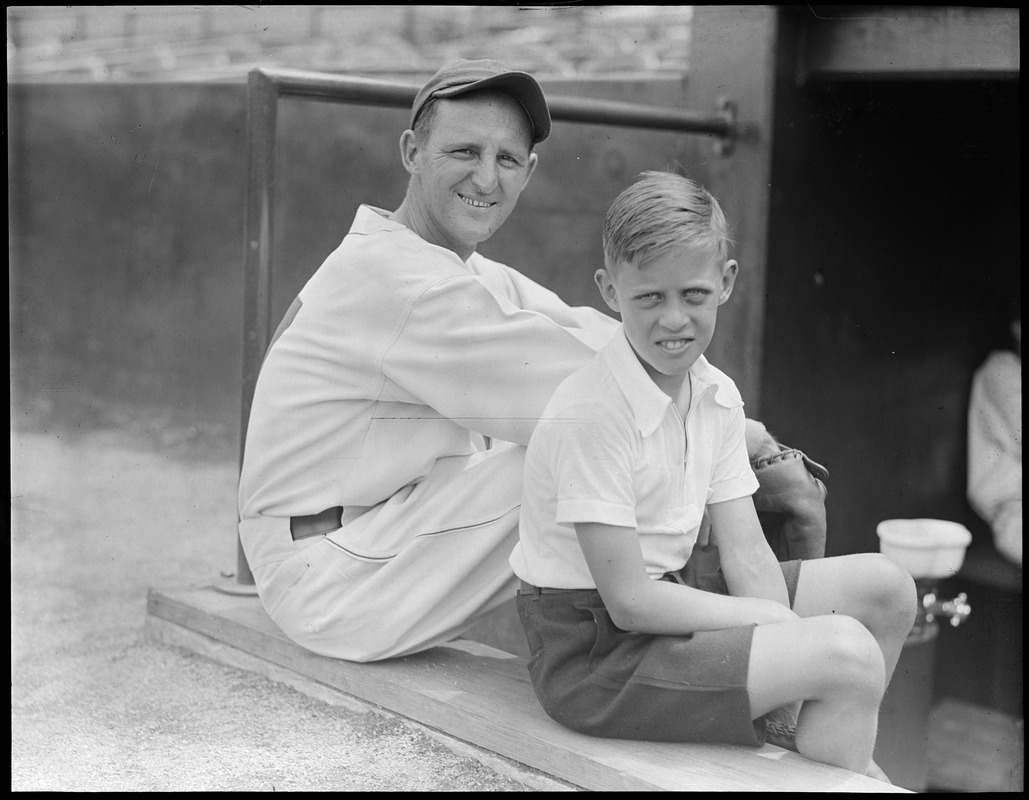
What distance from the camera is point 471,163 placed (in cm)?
184

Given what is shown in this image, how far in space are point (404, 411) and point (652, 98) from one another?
137 centimetres

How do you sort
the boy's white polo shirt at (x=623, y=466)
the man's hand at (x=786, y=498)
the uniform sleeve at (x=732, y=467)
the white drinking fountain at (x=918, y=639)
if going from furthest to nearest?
the white drinking fountain at (x=918, y=639) < the man's hand at (x=786, y=498) < the uniform sleeve at (x=732, y=467) < the boy's white polo shirt at (x=623, y=466)

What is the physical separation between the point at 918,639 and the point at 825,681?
1.64m

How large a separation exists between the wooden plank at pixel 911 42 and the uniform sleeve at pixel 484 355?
80 cm

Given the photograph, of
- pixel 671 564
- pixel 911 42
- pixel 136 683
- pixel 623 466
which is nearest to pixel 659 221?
pixel 623 466

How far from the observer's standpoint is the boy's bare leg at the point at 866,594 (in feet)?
5.61

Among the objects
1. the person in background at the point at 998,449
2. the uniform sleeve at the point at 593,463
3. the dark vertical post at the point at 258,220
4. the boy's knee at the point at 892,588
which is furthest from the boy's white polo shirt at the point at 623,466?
the person in background at the point at 998,449

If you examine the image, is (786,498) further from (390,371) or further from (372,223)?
(372,223)

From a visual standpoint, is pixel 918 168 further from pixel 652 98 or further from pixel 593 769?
pixel 593 769

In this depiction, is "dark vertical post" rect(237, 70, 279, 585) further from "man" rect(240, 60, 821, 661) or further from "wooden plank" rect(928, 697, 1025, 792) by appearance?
"wooden plank" rect(928, 697, 1025, 792)

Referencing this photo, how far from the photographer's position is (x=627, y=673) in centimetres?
163

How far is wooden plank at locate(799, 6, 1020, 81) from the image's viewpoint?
2041 mm

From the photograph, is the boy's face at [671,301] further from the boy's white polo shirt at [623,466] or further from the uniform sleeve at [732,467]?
the uniform sleeve at [732,467]

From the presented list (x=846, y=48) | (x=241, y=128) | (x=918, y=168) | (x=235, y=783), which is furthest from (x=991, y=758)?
(x=241, y=128)
